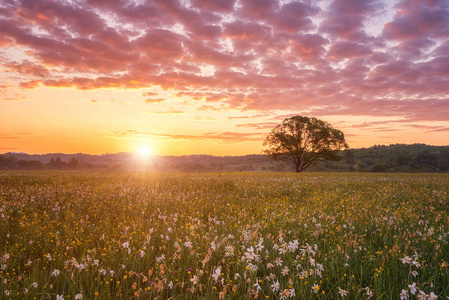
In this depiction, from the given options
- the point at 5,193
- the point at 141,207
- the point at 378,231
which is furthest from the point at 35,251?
the point at 5,193

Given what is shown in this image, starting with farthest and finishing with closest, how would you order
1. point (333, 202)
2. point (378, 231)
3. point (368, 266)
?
point (333, 202), point (378, 231), point (368, 266)

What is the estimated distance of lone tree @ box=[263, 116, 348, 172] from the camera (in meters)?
56.2

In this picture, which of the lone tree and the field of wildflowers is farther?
the lone tree

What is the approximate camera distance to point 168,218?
722 centimetres

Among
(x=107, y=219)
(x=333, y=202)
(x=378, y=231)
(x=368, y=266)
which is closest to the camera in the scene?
(x=368, y=266)

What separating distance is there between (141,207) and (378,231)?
673 cm

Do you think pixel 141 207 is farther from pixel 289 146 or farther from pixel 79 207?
pixel 289 146

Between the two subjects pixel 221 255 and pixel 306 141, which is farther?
pixel 306 141

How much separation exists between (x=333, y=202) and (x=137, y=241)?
23.8 ft

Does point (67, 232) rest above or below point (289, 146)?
below

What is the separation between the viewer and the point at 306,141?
5788cm

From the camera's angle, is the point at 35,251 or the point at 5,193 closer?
the point at 35,251

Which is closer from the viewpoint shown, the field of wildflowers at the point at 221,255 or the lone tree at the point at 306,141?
the field of wildflowers at the point at 221,255

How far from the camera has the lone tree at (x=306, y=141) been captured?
56.2 metres
